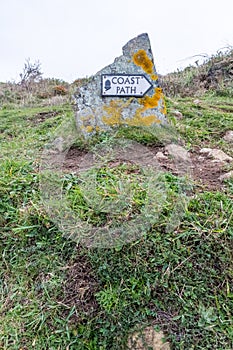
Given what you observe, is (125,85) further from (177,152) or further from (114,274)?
(114,274)

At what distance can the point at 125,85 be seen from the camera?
9.05 feet

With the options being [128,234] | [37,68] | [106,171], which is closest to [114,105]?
[106,171]

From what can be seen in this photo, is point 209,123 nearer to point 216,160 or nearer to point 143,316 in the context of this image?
point 216,160

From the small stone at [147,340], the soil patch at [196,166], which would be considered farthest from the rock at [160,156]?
the small stone at [147,340]

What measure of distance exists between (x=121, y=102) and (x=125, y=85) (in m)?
0.14

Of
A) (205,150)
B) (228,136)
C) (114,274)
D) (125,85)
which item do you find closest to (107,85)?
(125,85)

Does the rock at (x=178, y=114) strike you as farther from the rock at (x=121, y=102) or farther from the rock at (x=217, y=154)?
the rock at (x=217, y=154)

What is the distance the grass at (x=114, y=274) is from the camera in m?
1.49

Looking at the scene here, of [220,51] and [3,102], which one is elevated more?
[220,51]

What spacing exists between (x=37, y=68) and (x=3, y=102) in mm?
2322

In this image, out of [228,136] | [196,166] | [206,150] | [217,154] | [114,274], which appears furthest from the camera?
[228,136]

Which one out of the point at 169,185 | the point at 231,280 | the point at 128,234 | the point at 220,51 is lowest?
the point at 231,280

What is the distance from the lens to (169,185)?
1.96 m

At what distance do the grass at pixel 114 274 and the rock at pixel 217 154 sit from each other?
1.38 ft
